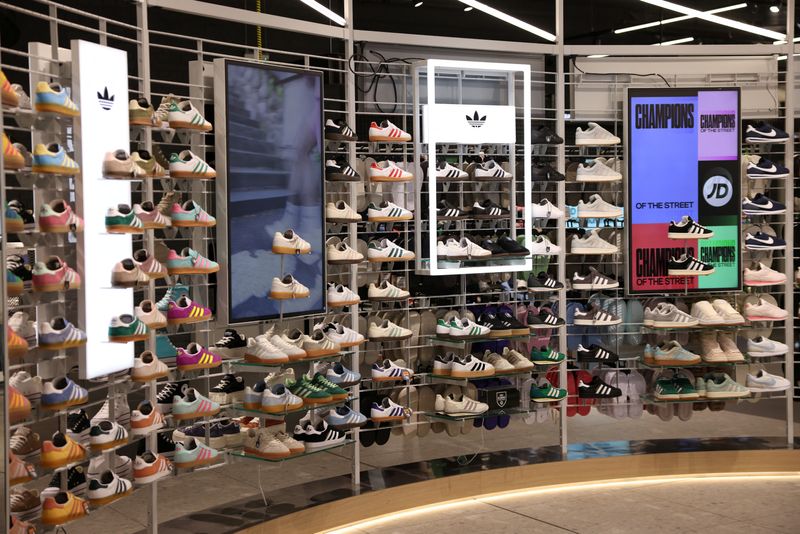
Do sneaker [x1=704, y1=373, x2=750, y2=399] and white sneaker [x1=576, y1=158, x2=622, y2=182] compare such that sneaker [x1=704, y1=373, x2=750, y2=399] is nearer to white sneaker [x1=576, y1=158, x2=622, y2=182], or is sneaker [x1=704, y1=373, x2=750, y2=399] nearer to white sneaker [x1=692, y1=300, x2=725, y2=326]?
white sneaker [x1=692, y1=300, x2=725, y2=326]

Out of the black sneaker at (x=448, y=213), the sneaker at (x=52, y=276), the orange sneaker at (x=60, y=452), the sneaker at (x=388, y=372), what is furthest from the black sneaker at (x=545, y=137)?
the orange sneaker at (x=60, y=452)

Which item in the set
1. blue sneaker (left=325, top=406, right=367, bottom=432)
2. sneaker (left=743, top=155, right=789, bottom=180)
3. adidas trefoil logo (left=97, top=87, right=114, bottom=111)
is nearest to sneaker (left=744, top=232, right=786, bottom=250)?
sneaker (left=743, top=155, right=789, bottom=180)

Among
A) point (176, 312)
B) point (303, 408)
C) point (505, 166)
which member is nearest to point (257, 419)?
point (303, 408)

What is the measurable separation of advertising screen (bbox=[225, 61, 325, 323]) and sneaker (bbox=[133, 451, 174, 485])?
1.06 m

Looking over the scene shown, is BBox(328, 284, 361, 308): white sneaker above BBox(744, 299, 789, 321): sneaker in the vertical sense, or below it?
above

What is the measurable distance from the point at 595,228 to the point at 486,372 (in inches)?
59.7

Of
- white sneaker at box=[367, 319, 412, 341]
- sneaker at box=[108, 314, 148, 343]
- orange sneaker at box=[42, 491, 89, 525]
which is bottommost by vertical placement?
orange sneaker at box=[42, 491, 89, 525]

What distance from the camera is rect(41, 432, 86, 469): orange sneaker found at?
4.09 m

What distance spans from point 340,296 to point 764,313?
134 inches

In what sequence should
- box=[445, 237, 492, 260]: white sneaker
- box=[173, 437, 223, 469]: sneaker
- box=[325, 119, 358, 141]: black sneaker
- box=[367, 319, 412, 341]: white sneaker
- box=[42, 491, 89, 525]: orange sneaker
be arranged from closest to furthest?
box=[42, 491, 89, 525]: orange sneaker < box=[173, 437, 223, 469]: sneaker < box=[325, 119, 358, 141]: black sneaker < box=[367, 319, 412, 341]: white sneaker < box=[445, 237, 492, 260]: white sneaker

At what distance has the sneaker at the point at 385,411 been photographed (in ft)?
Answer: 20.5

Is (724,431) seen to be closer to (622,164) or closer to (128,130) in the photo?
(622,164)

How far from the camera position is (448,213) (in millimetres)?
6617

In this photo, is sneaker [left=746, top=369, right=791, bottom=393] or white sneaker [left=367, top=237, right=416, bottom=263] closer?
white sneaker [left=367, top=237, right=416, bottom=263]
